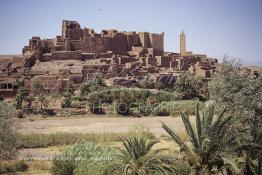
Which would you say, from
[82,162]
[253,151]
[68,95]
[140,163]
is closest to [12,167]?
[82,162]

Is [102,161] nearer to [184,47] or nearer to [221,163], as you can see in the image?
[221,163]

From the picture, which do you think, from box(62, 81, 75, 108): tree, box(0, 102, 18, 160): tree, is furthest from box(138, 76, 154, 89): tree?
box(0, 102, 18, 160): tree

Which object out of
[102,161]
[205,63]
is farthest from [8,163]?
[205,63]

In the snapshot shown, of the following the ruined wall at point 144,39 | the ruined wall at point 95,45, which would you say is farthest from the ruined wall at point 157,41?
the ruined wall at point 95,45

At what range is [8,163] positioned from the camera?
16594 mm

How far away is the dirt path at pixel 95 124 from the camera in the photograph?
30.3 m

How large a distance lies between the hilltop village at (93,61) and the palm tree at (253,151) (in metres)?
34.8

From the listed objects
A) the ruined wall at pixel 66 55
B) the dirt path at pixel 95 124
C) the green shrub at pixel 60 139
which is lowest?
the dirt path at pixel 95 124

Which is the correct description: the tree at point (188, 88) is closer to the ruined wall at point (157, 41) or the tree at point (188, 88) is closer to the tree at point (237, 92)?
the ruined wall at point (157, 41)

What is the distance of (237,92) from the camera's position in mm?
17016

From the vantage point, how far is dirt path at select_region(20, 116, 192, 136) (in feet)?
99.3

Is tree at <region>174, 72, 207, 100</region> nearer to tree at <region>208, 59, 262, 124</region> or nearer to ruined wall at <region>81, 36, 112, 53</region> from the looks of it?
ruined wall at <region>81, 36, 112, 53</region>

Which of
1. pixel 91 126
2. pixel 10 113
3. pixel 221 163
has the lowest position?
pixel 91 126

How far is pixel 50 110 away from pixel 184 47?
133 feet
